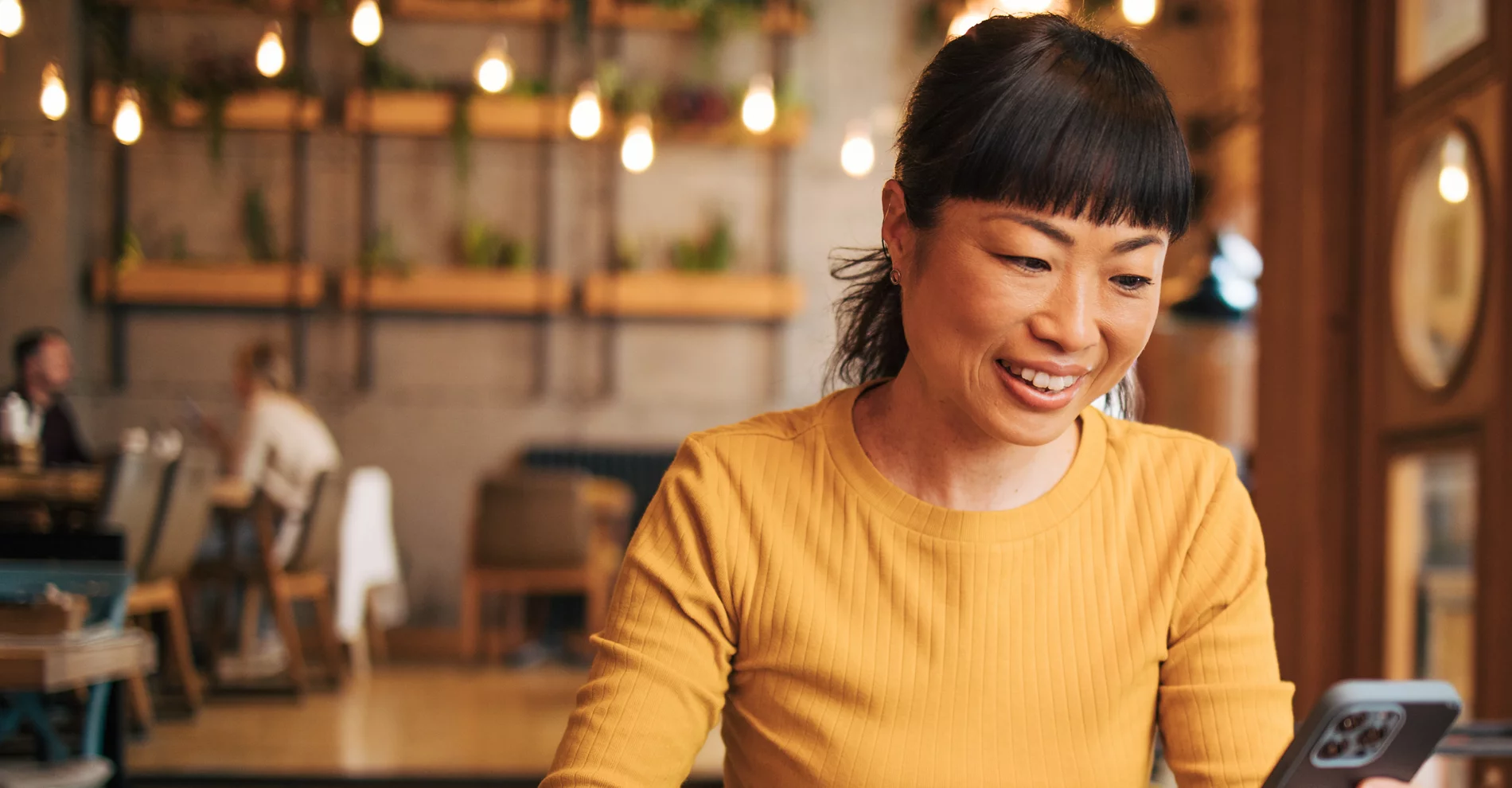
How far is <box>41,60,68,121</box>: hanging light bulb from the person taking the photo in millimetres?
4438

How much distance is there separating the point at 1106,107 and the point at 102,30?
6.93m

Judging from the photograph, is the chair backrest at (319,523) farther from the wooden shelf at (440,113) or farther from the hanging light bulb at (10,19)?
the wooden shelf at (440,113)

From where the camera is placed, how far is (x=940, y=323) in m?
0.87

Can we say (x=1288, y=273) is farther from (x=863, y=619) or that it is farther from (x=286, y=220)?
(x=286, y=220)

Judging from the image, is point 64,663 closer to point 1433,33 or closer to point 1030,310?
point 1030,310

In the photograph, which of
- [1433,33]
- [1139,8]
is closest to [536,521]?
[1139,8]

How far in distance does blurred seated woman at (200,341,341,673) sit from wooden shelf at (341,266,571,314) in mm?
1367

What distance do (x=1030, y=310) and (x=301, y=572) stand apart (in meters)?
4.76

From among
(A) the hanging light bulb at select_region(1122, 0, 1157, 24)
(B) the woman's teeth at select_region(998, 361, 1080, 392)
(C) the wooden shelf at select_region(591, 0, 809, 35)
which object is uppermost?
(C) the wooden shelf at select_region(591, 0, 809, 35)

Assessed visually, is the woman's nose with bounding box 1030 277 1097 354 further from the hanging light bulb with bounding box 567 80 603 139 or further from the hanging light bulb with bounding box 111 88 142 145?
the hanging light bulb with bounding box 111 88 142 145

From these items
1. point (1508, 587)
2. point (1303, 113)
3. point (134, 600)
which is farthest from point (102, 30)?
point (1508, 587)

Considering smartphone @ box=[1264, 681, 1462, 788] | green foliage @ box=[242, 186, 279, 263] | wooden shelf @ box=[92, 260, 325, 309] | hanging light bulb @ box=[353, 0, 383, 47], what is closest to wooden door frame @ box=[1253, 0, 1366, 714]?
smartphone @ box=[1264, 681, 1462, 788]

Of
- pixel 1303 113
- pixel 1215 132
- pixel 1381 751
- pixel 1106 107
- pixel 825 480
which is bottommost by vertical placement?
pixel 1381 751

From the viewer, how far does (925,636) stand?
917mm
